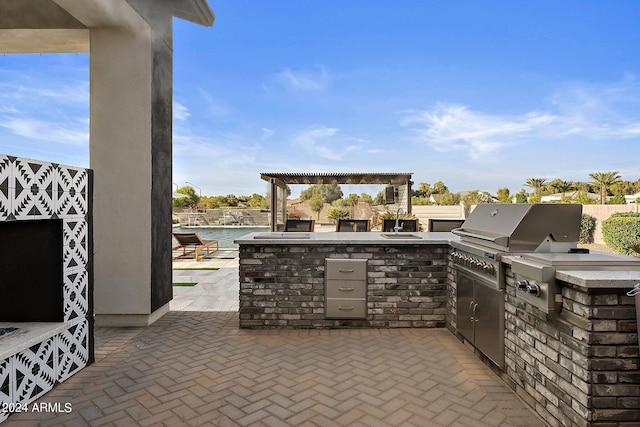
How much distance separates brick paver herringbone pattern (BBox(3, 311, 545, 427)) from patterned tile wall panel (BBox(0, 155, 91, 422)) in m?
0.15

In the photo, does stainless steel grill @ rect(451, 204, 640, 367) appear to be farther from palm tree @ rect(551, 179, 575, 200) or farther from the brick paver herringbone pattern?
palm tree @ rect(551, 179, 575, 200)

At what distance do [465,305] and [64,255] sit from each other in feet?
11.3

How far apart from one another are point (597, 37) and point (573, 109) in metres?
4.72

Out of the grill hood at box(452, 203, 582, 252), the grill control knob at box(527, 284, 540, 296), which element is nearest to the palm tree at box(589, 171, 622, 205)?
the grill hood at box(452, 203, 582, 252)

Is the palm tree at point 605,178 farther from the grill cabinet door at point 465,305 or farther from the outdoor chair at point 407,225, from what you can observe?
the grill cabinet door at point 465,305

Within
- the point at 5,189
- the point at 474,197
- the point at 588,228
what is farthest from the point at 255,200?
the point at 5,189

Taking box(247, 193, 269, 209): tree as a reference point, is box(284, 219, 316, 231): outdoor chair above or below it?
below

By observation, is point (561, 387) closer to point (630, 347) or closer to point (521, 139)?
point (630, 347)

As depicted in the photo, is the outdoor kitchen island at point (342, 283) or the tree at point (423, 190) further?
the tree at point (423, 190)

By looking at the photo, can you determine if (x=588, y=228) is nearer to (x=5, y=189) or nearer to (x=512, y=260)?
(x=512, y=260)

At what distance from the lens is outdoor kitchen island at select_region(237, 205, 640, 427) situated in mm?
1750

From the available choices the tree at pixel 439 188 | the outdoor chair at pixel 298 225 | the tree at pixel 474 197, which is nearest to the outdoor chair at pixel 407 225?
the outdoor chair at pixel 298 225

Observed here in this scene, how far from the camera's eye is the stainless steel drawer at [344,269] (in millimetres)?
3770

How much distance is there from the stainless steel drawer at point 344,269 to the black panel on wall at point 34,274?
2378 millimetres
